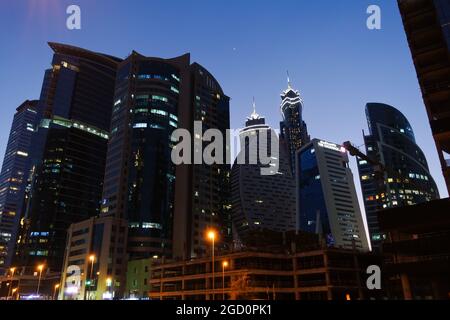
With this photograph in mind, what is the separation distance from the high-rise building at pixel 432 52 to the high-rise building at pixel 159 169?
114005 mm

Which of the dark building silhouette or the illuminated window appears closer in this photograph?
the dark building silhouette

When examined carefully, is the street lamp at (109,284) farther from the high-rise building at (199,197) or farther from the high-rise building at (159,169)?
the high-rise building at (199,197)

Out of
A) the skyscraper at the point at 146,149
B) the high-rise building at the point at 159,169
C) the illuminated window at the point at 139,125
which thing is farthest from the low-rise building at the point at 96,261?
the illuminated window at the point at 139,125

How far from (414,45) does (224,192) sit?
5039 inches

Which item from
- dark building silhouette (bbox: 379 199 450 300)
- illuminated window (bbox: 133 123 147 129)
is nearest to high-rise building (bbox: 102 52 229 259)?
illuminated window (bbox: 133 123 147 129)

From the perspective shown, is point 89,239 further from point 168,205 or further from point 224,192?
point 224,192

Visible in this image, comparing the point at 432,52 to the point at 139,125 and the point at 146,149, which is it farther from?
the point at 139,125

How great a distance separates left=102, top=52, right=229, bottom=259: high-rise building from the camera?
15925cm

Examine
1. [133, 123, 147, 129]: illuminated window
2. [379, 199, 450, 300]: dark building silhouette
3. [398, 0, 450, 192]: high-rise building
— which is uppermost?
[133, 123, 147, 129]: illuminated window

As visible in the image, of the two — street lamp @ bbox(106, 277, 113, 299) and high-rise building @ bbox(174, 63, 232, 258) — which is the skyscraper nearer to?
high-rise building @ bbox(174, 63, 232, 258)

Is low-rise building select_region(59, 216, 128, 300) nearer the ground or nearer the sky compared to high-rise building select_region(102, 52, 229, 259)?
nearer the ground

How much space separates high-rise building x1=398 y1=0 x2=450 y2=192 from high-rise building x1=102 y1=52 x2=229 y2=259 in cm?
11400
